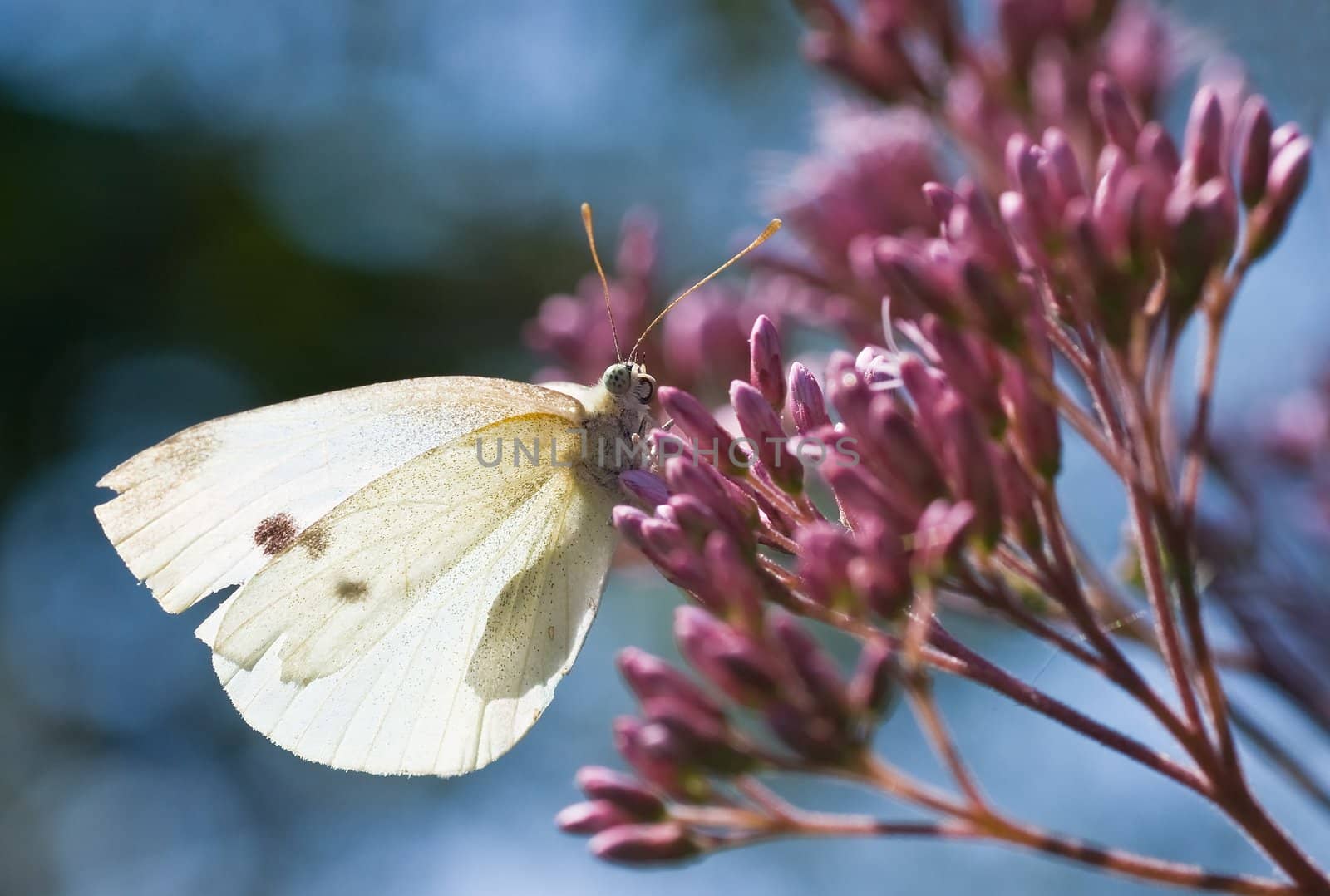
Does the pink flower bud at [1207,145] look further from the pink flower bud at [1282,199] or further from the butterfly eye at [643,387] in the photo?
the butterfly eye at [643,387]

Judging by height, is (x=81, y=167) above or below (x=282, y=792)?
above

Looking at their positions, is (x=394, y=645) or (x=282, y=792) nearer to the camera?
(x=394, y=645)

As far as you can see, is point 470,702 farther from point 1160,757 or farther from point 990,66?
point 990,66

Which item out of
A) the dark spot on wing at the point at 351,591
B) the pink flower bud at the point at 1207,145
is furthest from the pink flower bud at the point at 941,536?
the dark spot on wing at the point at 351,591

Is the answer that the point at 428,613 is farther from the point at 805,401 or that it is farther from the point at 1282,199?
the point at 1282,199

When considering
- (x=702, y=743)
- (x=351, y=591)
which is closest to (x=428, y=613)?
(x=351, y=591)

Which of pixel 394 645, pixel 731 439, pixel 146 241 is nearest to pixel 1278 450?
pixel 731 439
